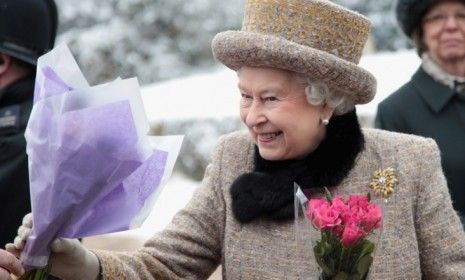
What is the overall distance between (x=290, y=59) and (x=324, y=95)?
0.63 feet

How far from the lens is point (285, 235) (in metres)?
2.98

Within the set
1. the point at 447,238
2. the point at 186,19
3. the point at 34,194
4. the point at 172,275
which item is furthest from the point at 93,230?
the point at 186,19

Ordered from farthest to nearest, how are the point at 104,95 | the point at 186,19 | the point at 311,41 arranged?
the point at 186,19 < the point at 311,41 < the point at 104,95

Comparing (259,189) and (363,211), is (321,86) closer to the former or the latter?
(259,189)

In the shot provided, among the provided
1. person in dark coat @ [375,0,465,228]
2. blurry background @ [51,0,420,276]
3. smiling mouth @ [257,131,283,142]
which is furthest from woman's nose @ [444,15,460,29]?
blurry background @ [51,0,420,276]

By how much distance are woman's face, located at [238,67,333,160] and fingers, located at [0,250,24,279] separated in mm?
736

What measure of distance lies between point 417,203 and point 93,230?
947 mm

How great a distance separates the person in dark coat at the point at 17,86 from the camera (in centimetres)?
350

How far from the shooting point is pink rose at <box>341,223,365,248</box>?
96.9 inches

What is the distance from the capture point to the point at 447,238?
298cm

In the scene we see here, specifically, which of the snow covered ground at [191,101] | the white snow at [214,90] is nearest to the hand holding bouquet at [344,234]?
the snow covered ground at [191,101]

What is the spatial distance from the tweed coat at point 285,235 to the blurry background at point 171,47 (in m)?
4.80

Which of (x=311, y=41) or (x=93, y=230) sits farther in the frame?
(x=311, y=41)

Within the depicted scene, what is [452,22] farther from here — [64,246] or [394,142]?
[64,246]
